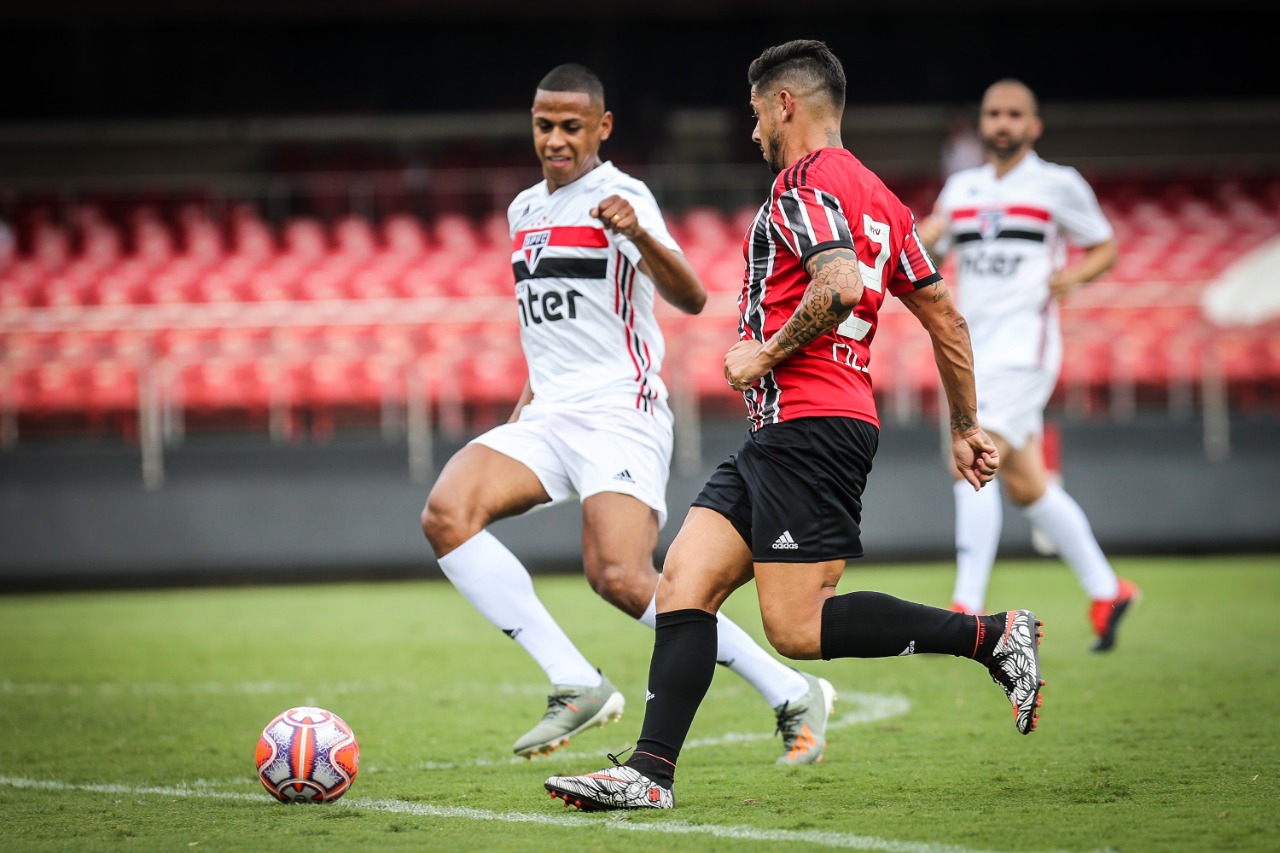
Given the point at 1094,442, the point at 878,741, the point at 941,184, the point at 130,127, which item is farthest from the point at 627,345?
the point at 130,127

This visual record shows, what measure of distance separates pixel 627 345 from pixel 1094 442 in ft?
28.8

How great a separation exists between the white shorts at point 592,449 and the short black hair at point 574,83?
1.18 metres

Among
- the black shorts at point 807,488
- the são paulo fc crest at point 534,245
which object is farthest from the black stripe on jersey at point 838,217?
the são paulo fc crest at point 534,245

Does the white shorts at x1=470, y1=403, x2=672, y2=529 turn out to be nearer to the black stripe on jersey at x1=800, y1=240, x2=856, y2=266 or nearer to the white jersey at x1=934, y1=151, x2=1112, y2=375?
the black stripe on jersey at x1=800, y1=240, x2=856, y2=266

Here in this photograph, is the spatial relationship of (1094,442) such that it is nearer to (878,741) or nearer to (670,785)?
(878,741)

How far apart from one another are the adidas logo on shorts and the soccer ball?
4.90 ft

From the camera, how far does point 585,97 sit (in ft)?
18.8

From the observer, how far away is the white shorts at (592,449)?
18.5ft

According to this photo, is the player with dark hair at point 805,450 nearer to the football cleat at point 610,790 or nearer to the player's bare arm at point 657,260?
the football cleat at point 610,790

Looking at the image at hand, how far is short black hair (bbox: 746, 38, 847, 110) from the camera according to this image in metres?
4.63

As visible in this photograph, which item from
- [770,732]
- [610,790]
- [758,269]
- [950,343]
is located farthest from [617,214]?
[770,732]

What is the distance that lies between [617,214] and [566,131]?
0.90m

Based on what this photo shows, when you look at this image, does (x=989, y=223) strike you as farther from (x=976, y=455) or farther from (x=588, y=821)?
(x=588, y=821)

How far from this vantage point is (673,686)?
448 cm
